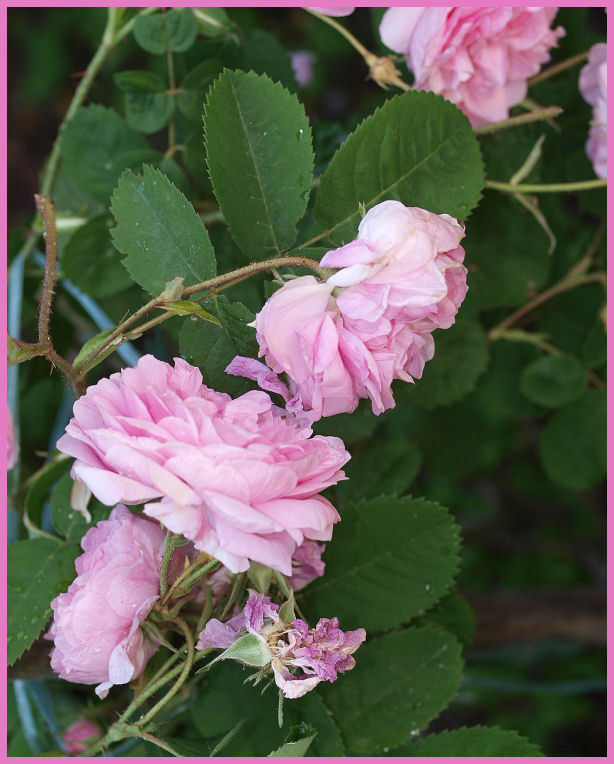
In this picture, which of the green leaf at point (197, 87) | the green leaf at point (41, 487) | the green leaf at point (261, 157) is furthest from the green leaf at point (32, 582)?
the green leaf at point (197, 87)

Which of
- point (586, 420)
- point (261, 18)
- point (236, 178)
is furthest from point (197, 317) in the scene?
point (261, 18)

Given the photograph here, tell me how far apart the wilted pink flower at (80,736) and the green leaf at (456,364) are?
1.56 feet

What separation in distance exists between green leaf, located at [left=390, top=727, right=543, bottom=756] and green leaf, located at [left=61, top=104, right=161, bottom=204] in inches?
23.5

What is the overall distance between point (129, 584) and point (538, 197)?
638mm

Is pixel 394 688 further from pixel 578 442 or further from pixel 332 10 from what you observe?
pixel 332 10

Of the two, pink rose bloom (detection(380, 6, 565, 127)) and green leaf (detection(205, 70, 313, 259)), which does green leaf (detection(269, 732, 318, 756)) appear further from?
pink rose bloom (detection(380, 6, 565, 127))

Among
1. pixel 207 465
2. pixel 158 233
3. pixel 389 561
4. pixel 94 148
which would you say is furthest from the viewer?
pixel 94 148

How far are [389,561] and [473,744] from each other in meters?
0.17

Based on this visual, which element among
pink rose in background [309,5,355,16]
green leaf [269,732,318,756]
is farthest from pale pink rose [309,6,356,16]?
green leaf [269,732,318,756]

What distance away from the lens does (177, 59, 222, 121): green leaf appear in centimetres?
75

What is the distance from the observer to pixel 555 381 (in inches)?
36.6

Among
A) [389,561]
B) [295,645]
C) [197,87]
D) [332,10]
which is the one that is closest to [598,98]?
[332,10]

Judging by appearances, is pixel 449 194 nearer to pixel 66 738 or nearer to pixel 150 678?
pixel 150 678

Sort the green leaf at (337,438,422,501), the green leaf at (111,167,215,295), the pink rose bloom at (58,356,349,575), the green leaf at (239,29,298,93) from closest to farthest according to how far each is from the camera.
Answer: the pink rose bloom at (58,356,349,575) < the green leaf at (111,167,215,295) < the green leaf at (239,29,298,93) < the green leaf at (337,438,422,501)
